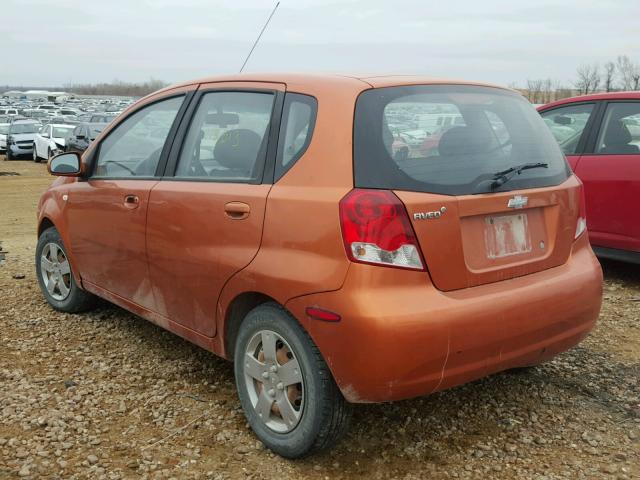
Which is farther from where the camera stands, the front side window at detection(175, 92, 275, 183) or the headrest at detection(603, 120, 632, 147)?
the headrest at detection(603, 120, 632, 147)

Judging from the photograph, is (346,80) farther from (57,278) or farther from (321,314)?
(57,278)

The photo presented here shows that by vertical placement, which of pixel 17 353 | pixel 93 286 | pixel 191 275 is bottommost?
pixel 17 353

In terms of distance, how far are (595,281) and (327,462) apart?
1.55 m

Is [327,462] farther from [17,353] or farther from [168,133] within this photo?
[17,353]

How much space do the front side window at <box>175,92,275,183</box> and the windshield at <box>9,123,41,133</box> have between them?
25460 mm

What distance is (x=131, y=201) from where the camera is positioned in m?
3.88

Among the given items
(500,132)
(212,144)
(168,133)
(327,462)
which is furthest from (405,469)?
(168,133)

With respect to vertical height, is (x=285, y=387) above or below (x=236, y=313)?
below

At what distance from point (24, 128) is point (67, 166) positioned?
24.6 meters

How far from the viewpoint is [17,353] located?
4.31m

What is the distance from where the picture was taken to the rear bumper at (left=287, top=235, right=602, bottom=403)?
2576 millimetres

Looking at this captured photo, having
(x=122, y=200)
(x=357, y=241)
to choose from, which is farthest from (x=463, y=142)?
(x=122, y=200)

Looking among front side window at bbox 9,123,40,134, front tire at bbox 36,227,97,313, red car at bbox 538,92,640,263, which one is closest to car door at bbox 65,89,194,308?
front tire at bbox 36,227,97,313

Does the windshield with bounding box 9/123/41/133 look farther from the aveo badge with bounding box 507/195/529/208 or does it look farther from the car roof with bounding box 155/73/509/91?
the aveo badge with bounding box 507/195/529/208
